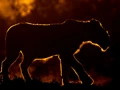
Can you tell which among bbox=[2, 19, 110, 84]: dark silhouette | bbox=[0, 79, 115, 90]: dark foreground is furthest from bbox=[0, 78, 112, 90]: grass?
bbox=[2, 19, 110, 84]: dark silhouette

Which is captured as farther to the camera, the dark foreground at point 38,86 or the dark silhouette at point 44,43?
the dark silhouette at point 44,43

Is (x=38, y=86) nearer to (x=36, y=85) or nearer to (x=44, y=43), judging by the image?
(x=36, y=85)

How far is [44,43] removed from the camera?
42.0 feet

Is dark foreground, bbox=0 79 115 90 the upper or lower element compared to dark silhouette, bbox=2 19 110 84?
lower

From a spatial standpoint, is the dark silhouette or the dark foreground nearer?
the dark foreground

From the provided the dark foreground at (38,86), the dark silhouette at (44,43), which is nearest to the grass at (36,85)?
the dark foreground at (38,86)

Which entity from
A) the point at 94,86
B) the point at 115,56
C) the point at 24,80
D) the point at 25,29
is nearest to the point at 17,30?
the point at 25,29

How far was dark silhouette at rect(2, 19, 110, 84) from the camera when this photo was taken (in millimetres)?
12672

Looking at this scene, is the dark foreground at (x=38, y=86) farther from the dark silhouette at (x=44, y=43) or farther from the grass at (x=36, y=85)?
the dark silhouette at (x=44, y=43)

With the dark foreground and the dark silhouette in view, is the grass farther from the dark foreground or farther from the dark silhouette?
the dark silhouette

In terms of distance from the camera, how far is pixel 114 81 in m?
13.9

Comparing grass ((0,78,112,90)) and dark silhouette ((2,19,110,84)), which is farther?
dark silhouette ((2,19,110,84))

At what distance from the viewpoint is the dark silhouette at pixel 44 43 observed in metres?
12.7

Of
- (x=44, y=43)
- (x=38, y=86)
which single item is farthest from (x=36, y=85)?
(x=44, y=43)
